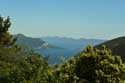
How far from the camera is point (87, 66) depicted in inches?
1551

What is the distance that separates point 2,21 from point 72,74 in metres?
43.8

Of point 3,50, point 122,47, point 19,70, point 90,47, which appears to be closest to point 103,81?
point 90,47

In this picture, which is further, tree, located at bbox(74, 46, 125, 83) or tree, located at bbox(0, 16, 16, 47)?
tree, located at bbox(0, 16, 16, 47)

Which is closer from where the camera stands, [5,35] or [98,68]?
[98,68]

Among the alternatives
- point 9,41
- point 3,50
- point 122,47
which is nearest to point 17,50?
point 9,41

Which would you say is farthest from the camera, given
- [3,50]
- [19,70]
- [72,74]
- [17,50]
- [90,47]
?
[17,50]

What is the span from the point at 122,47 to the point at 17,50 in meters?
76.2

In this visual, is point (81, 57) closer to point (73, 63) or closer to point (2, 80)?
point (73, 63)

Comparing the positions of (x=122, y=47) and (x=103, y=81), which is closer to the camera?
(x=103, y=81)

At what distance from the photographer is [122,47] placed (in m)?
148

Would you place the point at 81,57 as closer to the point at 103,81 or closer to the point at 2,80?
the point at 103,81

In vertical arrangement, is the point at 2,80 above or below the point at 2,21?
below

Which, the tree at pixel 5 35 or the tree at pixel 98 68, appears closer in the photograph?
the tree at pixel 98 68

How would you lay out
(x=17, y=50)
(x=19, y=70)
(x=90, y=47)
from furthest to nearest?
(x=17, y=50) < (x=90, y=47) < (x=19, y=70)
